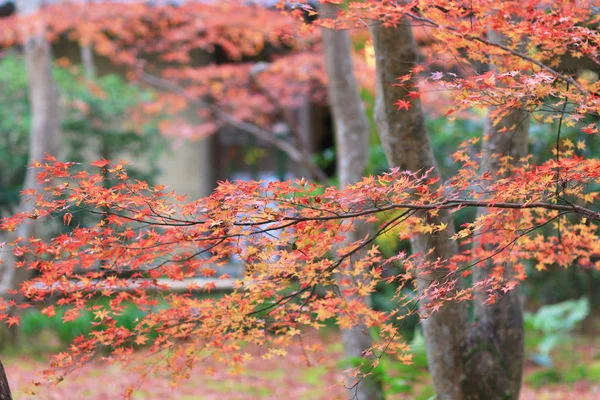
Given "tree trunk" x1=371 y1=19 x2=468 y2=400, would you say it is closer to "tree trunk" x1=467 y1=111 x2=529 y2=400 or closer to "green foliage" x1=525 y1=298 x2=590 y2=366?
"tree trunk" x1=467 y1=111 x2=529 y2=400

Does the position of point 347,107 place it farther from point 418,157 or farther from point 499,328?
point 499,328

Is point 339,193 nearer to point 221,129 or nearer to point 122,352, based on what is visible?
point 122,352

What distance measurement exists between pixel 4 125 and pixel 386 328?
29.5 ft

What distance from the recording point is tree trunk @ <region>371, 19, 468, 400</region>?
4.48 metres

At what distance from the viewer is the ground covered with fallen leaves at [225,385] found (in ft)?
26.8

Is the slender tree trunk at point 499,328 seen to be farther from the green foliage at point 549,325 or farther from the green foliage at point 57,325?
the green foliage at point 57,325

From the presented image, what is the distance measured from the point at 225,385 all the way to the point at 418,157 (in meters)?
5.40

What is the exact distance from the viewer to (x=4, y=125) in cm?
1105

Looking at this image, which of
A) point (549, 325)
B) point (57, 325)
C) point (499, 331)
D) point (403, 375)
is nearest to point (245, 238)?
point (499, 331)

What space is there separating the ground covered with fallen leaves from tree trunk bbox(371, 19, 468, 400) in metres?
2.93

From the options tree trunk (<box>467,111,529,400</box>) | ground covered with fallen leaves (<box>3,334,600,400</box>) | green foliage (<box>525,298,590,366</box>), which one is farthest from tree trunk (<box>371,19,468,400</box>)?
green foliage (<box>525,298,590,366</box>)

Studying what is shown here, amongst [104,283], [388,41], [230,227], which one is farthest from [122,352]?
[388,41]

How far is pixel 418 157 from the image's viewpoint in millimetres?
4586

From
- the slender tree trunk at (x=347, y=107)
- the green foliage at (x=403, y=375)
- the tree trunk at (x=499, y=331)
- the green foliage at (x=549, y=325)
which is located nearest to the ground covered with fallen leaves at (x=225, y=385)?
the green foliage at (x=549, y=325)
